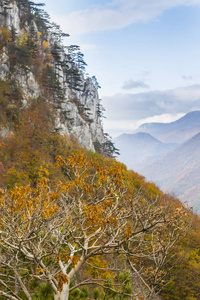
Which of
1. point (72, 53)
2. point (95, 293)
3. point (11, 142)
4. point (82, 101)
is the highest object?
point (72, 53)

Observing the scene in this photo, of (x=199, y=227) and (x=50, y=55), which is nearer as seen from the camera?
(x=199, y=227)

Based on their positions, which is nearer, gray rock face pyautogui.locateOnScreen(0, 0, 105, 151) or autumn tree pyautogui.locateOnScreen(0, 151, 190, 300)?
autumn tree pyautogui.locateOnScreen(0, 151, 190, 300)

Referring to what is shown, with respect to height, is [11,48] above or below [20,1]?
below

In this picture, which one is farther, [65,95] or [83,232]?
[65,95]

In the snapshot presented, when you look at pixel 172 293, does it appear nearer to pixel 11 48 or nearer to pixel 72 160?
pixel 72 160

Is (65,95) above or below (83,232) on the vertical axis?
above

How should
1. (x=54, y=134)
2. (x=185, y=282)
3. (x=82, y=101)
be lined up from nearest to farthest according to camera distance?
(x=185, y=282)
(x=54, y=134)
(x=82, y=101)

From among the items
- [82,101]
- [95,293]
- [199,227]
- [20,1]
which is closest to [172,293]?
[199,227]

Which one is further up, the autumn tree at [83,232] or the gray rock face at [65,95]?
the gray rock face at [65,95]

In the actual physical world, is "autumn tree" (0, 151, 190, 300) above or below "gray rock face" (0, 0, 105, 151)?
below

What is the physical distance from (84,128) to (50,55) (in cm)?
2062

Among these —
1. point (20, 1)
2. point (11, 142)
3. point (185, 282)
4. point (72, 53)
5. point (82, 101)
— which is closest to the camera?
point (185, 282)

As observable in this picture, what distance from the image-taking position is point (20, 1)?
52094 mm

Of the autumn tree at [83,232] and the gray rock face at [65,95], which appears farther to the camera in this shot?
the gray rock face at [65,95]
